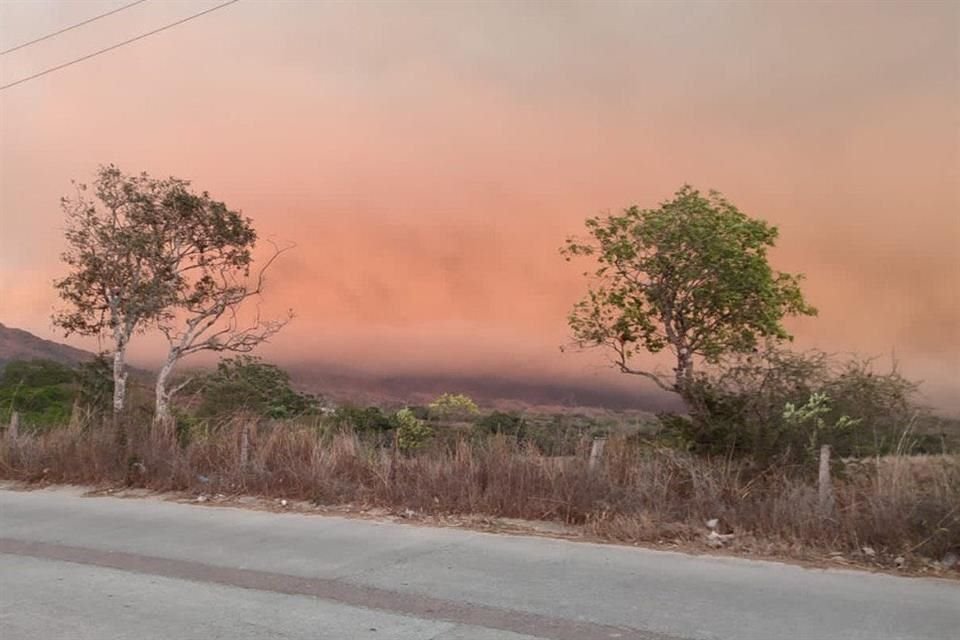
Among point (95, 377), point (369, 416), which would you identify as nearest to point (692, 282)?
point (369, 416)

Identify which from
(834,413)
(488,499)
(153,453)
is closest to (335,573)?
(488,499)

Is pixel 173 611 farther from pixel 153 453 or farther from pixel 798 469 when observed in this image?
pixel 153 453

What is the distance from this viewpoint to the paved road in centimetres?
598

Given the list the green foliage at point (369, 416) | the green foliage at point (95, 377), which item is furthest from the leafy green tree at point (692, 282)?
the green foliage at point (95, 377)

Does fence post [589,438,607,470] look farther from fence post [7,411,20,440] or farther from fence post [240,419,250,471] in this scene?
fence post [7,411,20,440]

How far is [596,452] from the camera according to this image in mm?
10156

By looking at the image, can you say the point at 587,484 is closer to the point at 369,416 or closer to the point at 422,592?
the point at 422,592

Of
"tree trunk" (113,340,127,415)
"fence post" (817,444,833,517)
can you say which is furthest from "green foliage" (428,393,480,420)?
"fence post" (817,444,833,517)

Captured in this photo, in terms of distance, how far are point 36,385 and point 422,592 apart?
119ft

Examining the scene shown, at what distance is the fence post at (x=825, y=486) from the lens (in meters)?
8.41

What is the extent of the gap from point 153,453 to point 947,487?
11.1m

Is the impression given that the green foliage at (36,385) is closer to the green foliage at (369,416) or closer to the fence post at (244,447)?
the green foliage at (369,416)

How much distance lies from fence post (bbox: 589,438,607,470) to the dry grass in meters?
0.09

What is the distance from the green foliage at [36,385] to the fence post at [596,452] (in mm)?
26691
